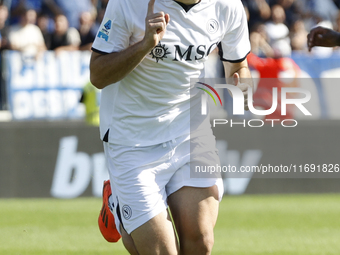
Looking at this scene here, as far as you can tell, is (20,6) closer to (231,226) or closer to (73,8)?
(73,8)

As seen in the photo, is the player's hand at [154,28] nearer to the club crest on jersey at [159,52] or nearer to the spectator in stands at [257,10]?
the club crest on jersey at [159,52]

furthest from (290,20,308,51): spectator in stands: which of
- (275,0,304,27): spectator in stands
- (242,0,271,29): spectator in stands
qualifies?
(242,0,271,29): spectator in stands

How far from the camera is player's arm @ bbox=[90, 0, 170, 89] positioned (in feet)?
12.1

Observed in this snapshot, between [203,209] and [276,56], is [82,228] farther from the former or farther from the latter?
[276,56]

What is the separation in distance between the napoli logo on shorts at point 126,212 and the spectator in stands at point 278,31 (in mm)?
7824

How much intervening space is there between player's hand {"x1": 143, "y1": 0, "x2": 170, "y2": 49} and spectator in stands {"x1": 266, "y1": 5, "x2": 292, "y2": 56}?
7.84 meters

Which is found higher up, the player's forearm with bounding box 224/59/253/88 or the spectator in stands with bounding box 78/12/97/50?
the player's forearm with bounding box 224/59/253/88

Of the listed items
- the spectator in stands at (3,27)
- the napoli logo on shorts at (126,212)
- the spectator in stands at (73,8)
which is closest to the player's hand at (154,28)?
the napoli logo on shorts at (126,212)

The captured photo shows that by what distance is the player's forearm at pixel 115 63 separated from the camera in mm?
3752

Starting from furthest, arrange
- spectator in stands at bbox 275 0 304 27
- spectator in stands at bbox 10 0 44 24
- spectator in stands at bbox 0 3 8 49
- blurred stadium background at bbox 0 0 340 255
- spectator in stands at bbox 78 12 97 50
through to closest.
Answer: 1. spectator in stands at bbox 275 0 304 27
2. spectator in stands at bbox 10 0 44 24
3. spectator in stands at bbox 78 12 97 50
4. spectator in stands at bbox 0 3 8 49
5. blurred stadium background at bbox 0 0 340 255

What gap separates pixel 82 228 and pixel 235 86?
3.72 meters

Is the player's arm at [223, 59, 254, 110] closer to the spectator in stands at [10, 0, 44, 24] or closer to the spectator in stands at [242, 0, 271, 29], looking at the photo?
the spectator in stands at [242, 0, 271, 29]

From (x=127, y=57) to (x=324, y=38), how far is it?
1672 millimetres

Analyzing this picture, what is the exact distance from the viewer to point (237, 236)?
22.8 feet
